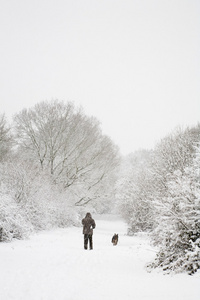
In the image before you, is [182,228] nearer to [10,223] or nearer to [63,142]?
[10,223]

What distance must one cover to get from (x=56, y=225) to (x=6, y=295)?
60.1 feet

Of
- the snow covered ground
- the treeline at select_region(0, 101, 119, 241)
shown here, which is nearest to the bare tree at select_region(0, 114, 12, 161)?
the treeline at select_region(0, 101, 119, 241)

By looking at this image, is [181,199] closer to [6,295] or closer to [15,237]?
[6,295]

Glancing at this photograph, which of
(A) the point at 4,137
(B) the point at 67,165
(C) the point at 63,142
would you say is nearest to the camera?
(A) the point at 4,137

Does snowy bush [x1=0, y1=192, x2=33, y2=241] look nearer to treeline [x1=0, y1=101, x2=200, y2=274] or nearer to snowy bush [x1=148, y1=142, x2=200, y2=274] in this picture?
treeline [x1=0, y1=101, x2=200, y2=274]

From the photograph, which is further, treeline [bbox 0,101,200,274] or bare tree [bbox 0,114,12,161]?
bare tree [bbox 0,114,12,161]

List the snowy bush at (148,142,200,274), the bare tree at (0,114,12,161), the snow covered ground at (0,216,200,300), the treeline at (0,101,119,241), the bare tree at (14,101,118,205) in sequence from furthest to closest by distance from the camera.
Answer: the bare tree at (14,101,118,205) < the treeline at (0,101,119,241) < the bare tree at (0,114,12,161) < the snowy bush at (148,142,200,274) < the snow covered ground at (0,216,200,300)

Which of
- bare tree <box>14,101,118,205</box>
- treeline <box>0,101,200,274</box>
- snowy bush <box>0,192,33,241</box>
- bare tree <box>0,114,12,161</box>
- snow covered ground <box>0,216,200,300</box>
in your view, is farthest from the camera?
bare tree <box>14,101,118,205</box>

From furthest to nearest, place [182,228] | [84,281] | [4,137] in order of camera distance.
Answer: [4,137], [182,228], [84,281]

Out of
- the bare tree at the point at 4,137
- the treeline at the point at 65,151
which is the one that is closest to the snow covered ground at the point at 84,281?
the treeline at the point at 65,151

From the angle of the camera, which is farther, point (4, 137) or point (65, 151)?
point (65, 151)

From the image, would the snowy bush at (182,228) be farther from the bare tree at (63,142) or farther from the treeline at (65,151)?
A: the bare tree at (63,142)

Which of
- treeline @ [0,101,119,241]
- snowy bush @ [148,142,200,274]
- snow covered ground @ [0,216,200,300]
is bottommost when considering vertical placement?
snow covered ground @ [0,216,200,300]

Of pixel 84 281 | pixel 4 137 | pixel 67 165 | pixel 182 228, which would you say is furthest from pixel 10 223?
pixel 67 165
